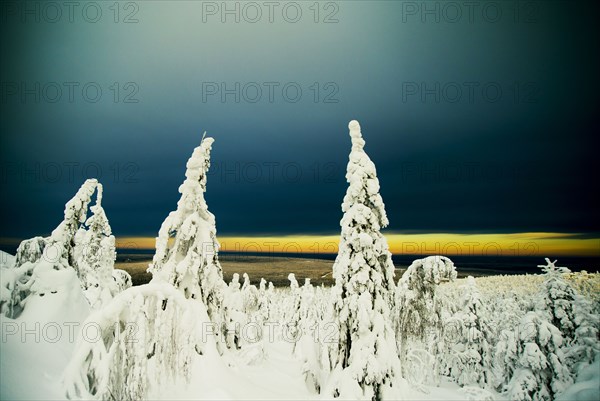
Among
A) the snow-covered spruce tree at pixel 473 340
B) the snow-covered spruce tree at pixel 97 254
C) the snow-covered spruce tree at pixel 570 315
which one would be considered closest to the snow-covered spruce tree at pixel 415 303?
the snow-covered spruce tree at pixel 570 315

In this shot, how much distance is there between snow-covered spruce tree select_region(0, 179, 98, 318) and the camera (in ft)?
39.8

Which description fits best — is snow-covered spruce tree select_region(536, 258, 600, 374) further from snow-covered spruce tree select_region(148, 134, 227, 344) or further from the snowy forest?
snow-covered spruce tree select_region(148, 134, 227, 344)

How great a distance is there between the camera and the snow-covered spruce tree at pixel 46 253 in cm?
1213

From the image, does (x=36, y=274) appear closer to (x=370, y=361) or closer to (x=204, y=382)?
(x=204, y=382)

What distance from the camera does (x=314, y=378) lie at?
20.7m

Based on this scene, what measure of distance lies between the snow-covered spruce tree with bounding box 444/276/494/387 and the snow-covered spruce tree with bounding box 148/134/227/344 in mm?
25375

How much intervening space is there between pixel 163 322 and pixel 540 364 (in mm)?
22770

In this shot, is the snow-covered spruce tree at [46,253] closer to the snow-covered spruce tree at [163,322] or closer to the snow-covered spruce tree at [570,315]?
the snow-covered spruce tree at [163,322]

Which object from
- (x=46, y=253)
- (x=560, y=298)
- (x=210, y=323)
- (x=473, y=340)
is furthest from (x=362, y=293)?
(x=473, y=340)

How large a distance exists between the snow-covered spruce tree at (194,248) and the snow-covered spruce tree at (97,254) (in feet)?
41.2

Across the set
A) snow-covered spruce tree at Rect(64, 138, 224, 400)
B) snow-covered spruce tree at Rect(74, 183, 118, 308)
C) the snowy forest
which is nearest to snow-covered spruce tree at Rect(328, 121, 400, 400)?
the snowy forest

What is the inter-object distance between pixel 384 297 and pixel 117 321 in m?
9.28

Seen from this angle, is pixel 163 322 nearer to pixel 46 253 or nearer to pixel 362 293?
pixel 362 293

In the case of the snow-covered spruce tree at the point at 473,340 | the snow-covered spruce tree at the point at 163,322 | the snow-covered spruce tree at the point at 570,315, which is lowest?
the snow-covered spruce tree at the point at 473,340
